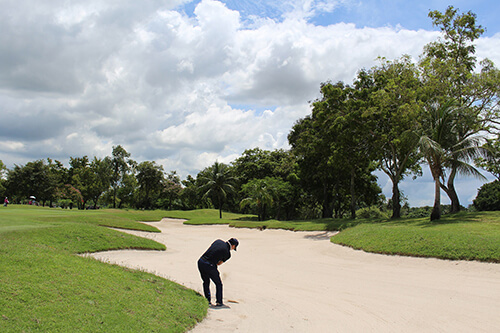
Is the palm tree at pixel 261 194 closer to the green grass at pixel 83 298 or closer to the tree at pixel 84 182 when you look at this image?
the green grass at pixel 83 298

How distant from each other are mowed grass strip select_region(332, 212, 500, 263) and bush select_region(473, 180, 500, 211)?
149ft

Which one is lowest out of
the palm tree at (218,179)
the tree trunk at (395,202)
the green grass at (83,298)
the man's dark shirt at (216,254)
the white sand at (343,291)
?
the white sand at (343,291)

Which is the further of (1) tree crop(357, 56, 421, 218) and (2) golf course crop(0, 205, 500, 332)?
(1) tree crop(357, 56, 421, 218)

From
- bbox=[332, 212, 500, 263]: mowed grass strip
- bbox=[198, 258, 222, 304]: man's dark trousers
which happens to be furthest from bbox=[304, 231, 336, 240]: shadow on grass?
bbox=[198, 258, 222, 304]: man's dark trousers

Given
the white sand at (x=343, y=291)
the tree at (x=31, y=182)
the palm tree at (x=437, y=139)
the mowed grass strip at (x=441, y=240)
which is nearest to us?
the white sand at (x=343, y=291)

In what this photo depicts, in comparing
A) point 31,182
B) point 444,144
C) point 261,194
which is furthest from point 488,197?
point 31,182

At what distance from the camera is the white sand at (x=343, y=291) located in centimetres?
744

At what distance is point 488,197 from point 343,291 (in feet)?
207

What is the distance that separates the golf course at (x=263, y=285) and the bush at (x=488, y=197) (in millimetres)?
47967

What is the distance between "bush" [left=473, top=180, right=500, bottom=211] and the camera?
191 feet

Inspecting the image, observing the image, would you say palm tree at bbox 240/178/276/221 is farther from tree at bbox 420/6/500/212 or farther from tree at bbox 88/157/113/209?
tree at bbox 88/157/113/209

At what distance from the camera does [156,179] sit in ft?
226

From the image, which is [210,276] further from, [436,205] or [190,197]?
[190,197]

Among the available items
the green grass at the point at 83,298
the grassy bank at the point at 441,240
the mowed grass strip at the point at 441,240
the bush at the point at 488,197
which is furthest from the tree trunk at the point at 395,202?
the bush at the point at 488,197
